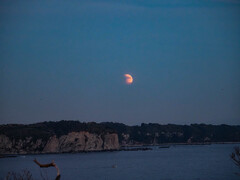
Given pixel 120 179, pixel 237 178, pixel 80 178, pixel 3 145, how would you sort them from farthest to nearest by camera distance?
pixel 3 145 → pixel 80 178 → pixel 120 179 → pixel 237 178

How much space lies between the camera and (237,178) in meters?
58.2

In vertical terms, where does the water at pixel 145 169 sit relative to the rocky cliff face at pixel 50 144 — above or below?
below

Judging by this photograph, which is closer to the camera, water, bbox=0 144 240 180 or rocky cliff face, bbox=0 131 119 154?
water, bbox=0 144 240 180

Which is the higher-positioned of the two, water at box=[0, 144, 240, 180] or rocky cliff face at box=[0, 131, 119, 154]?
rocky cliff face at box=[0, 131, 119, 154]

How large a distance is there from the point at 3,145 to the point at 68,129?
31.9 metres

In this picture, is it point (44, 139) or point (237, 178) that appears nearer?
point (237, 178)

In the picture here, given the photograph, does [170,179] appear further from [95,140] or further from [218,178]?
[95,140]

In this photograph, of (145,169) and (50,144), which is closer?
(145,169)

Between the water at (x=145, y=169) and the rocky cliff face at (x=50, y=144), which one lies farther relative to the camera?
the rocky cliff face at (x=50, y=144)

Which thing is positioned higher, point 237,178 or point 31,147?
point 31,147

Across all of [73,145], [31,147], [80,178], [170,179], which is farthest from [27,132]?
[170,179]

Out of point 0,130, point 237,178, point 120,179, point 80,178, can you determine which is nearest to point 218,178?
point 237,178

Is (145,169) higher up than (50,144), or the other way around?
(50,144)

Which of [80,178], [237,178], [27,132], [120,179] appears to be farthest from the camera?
[27,132]
